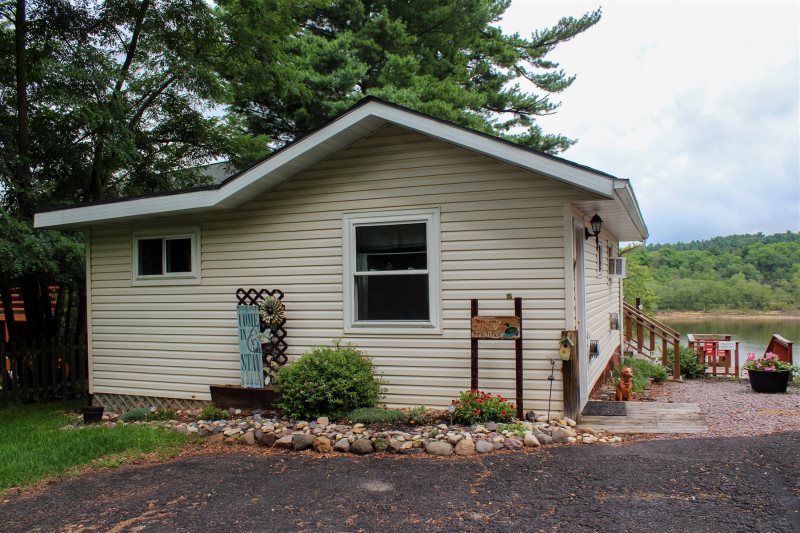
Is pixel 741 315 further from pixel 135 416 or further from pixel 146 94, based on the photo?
pixel 135 416

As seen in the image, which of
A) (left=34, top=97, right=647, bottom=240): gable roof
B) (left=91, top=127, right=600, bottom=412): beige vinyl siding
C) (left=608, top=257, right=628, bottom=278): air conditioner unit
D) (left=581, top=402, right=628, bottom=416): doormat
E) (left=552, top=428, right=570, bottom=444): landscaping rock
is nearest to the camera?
(left=552, top=428, right=570, bottom=444): landscaping rock

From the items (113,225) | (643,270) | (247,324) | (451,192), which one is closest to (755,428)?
(451,192)

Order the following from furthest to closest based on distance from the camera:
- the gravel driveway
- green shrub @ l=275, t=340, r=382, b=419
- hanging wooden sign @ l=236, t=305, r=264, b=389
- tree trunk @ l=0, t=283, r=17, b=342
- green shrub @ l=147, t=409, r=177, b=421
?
1. tree trunk @ l=0, t=283, r=17, b=342
2. green shrub @ l=147, t=409, r=177, b=421
3. hanging wooden sign @ l=236, t=305, r=264, b=389
4. green shrub @ l=275, t=340, r=382, b=419
5. the gravel driveway

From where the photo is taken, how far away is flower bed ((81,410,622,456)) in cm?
519

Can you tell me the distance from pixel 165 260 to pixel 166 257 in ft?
0.14

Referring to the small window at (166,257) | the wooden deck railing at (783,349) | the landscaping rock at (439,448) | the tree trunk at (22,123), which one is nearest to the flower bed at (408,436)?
the landscaping rock at (439,448)

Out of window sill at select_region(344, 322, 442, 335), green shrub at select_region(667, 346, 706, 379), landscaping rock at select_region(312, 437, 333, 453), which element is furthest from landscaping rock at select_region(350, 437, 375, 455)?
green shrub at select_region(667, 346, 706, 379)

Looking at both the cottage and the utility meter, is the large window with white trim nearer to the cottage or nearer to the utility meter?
the cottage

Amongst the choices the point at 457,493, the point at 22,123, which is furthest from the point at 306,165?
the point at 22,123

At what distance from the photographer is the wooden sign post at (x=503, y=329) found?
5789 mm

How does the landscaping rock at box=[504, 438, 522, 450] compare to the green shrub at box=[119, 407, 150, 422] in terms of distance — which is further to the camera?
the green shrub at box=[119, 407, 150, 422]

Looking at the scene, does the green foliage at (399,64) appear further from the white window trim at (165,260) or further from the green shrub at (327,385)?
the green shrub at (327,385)

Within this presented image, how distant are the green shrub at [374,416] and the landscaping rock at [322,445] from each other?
1.78ft

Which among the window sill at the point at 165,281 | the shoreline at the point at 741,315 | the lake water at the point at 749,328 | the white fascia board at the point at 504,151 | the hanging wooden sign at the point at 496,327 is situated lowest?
the lake water at the point at 749,328
